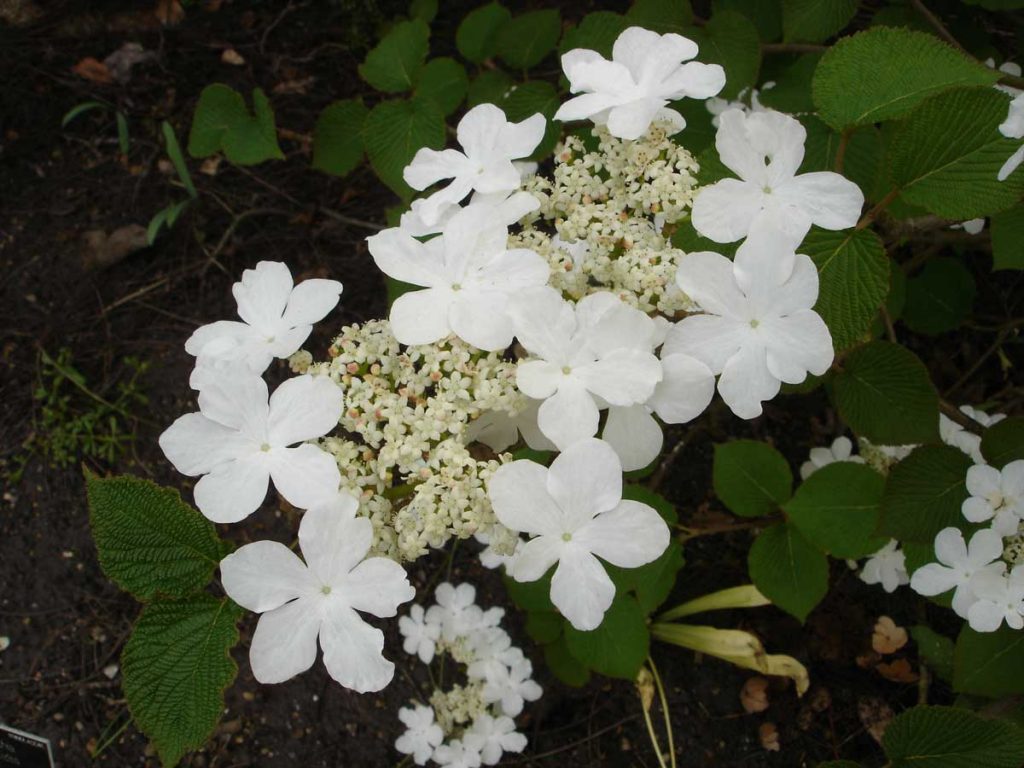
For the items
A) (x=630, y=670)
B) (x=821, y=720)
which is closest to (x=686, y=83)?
(x=630, y=670)

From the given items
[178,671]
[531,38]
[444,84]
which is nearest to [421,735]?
[178,671]

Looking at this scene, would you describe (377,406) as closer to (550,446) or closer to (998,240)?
(550,446)

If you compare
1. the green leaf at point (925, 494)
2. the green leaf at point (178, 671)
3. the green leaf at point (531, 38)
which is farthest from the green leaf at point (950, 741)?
the green leaf at point (531, 38)

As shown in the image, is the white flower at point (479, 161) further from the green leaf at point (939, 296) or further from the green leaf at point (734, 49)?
the green leaf at point (939, 296)

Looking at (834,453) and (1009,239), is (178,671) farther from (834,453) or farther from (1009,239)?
(834,453)

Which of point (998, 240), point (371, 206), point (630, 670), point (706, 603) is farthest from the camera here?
point (371, 206)

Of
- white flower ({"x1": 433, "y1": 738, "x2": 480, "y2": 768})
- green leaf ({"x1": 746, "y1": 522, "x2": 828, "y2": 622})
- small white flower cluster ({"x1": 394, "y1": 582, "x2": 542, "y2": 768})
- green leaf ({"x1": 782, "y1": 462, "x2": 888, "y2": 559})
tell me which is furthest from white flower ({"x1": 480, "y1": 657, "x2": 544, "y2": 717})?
green leaf ({"x1": 782, "y1": 462, "x2": 888, "y2": 559})
